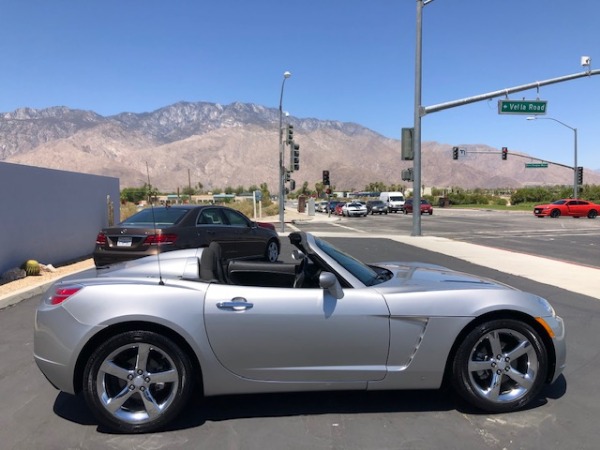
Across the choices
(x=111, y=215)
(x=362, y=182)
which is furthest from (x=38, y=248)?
(x=362, y=182)

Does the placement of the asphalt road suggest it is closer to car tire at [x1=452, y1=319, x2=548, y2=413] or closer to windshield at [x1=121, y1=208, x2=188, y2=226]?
car tire at [x1=452, y1=319, x2=548, y2=413]

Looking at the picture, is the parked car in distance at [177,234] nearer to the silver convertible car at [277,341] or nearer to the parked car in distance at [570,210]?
the silver convertible car at [277,341]

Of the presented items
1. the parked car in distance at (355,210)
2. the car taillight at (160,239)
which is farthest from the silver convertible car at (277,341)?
the parked car in distance at (355,210)

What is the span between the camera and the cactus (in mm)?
9691

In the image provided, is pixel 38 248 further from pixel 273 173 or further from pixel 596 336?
pixel 273 173

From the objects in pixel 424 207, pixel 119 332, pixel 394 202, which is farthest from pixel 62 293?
pixel 394 202

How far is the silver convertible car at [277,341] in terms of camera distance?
3508mm

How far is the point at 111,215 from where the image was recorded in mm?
14969

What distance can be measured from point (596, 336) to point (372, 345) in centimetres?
367

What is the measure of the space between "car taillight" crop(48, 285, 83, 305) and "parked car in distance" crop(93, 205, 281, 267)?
3.91 metres

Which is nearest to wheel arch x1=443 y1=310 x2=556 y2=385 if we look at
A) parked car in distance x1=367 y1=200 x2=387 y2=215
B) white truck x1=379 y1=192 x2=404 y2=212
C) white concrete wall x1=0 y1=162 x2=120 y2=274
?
white concrete wall x1=0 y1=162 x2=120 y2=274

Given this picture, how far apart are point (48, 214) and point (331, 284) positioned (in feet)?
31.1

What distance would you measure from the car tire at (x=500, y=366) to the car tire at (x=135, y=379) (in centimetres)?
198

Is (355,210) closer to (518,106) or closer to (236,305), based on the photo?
(518,106)
